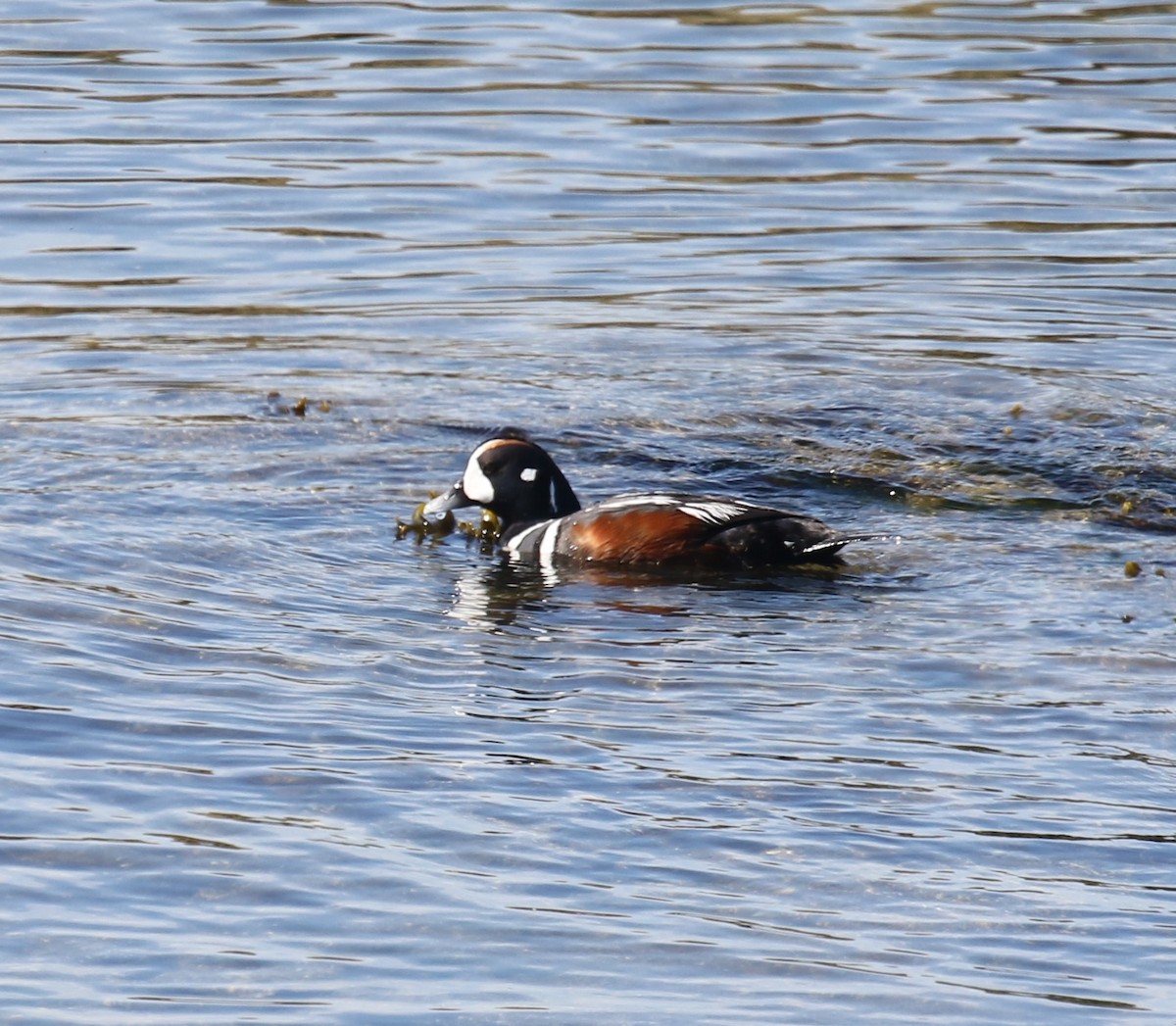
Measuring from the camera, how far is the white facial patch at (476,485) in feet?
36.8

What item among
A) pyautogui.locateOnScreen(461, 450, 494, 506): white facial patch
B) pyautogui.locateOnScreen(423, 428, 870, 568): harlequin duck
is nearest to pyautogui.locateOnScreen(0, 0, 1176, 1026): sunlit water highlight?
pyautogui.locateOnScreen(423, 428, 870, 568): harlequin duck

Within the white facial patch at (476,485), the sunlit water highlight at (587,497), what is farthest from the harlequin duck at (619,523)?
the sunlit water highlight at (587,497)

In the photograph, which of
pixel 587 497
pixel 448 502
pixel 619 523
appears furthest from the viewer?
pixel 587 497

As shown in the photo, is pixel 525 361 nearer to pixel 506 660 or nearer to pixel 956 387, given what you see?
pixel 956 387

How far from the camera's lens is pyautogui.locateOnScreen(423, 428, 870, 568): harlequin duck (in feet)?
34.3

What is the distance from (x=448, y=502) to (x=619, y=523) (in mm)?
1033

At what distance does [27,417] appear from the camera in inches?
510

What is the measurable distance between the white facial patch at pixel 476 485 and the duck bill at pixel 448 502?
21mm

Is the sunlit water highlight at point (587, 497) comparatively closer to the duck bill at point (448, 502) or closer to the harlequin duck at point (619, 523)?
the harlequin duck at point (619, 523)

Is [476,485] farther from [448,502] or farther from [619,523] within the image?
[619,523]

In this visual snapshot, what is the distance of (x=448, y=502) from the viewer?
1122cm

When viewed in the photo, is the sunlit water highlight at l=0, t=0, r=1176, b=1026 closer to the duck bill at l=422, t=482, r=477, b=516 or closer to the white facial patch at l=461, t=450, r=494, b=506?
the duck bill at l=422, t=482, r=477, b=516

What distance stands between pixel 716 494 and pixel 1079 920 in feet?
16.7

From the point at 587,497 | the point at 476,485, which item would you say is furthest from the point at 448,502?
the point at 587,497
